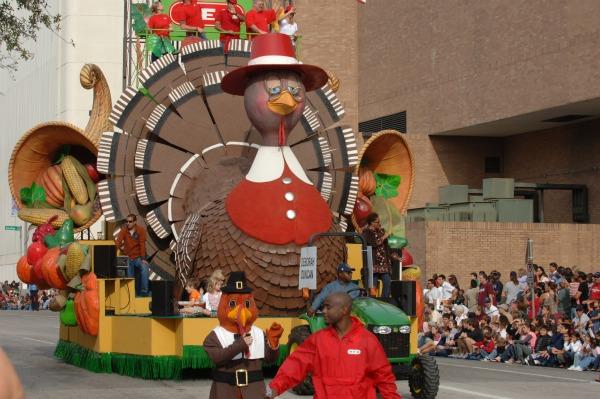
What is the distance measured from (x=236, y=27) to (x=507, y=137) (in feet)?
83.2

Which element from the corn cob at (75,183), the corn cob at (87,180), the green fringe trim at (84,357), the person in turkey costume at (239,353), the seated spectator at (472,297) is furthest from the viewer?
the seated spectator at (472,297)

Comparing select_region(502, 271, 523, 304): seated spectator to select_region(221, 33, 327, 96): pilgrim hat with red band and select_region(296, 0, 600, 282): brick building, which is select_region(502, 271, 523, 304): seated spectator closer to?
select_region(296, 0, 600, 282): brick building

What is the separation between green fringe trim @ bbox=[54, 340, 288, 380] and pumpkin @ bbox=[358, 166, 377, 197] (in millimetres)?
4243

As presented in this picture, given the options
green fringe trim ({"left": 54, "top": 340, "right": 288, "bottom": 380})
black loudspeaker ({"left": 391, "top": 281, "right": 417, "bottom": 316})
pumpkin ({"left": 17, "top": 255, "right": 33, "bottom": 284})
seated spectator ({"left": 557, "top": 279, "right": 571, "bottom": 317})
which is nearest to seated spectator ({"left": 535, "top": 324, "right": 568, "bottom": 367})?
seated spectator ({"left": 557, "top": 279, "right": 571, "bottom": 317})

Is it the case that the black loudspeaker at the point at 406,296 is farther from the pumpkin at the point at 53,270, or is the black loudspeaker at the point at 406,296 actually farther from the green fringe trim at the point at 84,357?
the pumpkin at the point at 53,270

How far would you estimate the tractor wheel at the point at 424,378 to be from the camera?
13750 millimetres

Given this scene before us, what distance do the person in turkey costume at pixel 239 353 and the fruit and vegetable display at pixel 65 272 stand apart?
8031mm

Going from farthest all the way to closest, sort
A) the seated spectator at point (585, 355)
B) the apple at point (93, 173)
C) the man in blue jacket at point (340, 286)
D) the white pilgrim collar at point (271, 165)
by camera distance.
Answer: the seated spectator at point (585, 355), the apple at point (93, 173), the white pilgrim collar at point (271, 165), the man in blue jacket at point (340, 286)

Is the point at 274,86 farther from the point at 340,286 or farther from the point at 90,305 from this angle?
the point at 90,305

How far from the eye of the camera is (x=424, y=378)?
13828 millimetres

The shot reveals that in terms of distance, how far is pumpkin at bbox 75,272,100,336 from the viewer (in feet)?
55.5

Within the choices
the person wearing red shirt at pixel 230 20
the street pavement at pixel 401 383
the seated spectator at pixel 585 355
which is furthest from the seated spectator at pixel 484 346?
the person wearing red shirt at pixel 230 20

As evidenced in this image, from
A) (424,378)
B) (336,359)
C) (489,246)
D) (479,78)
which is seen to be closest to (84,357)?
(424,378)

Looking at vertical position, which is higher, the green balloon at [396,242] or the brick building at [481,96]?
the brick building at [481,96]
